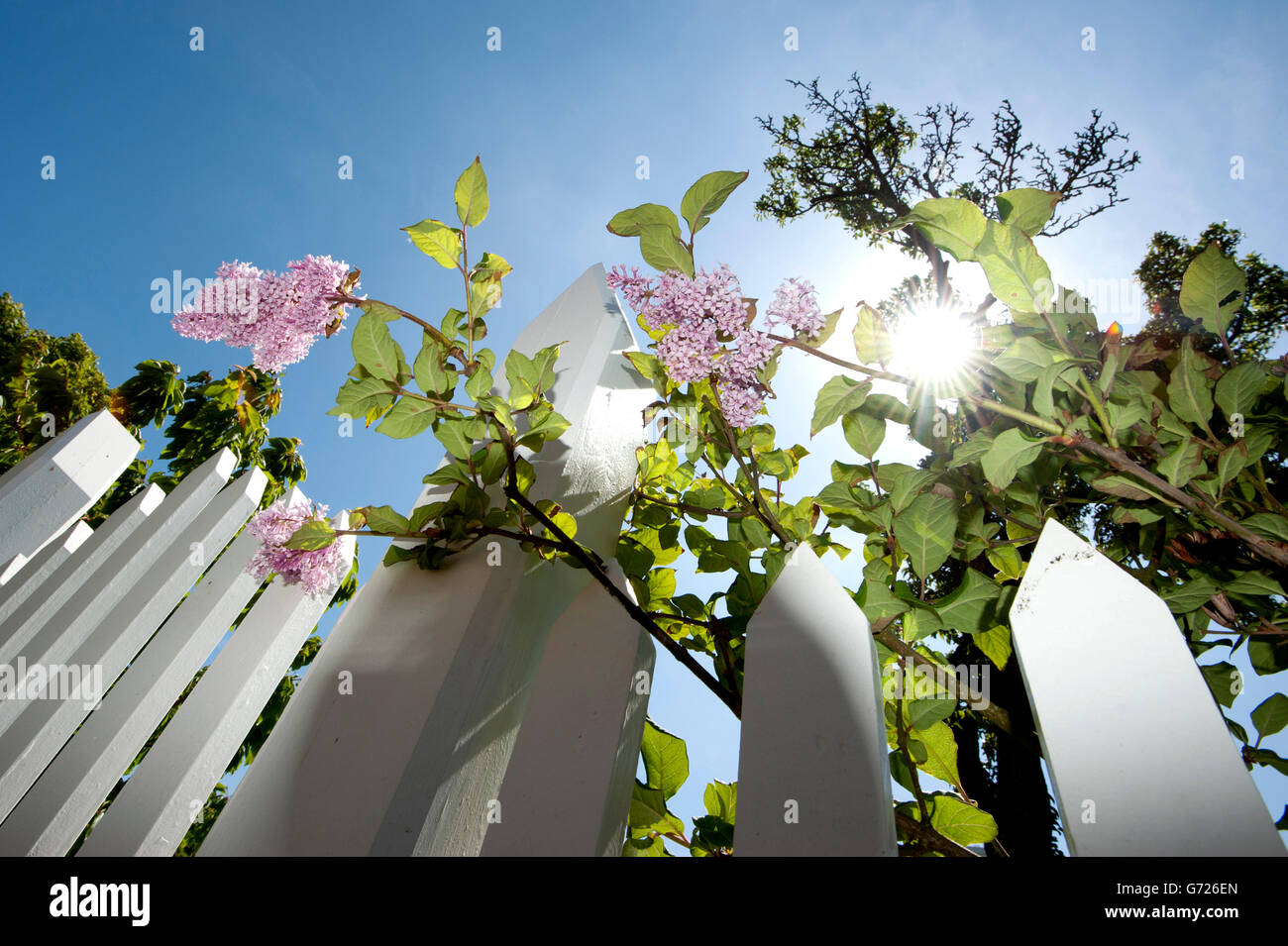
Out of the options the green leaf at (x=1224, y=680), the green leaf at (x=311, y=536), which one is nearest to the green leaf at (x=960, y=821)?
the green leaf at (x=1224, y=680)

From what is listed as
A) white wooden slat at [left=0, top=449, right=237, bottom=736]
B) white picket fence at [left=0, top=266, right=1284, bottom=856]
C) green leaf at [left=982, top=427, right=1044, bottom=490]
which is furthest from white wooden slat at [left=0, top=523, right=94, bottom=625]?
green leaf at [left=982, top=427, right=1044, bottom=490]

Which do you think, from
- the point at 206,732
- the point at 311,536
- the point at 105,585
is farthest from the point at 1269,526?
the point at 105,585

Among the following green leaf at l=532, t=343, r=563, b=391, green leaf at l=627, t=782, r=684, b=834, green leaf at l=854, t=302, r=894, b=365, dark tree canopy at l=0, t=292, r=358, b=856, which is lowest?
green leaf at l=627, t=782, r=684, b=834

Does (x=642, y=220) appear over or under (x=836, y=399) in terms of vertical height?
over

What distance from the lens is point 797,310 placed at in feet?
3.19

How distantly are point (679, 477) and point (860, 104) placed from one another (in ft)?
23.1

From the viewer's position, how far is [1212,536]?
1.08m

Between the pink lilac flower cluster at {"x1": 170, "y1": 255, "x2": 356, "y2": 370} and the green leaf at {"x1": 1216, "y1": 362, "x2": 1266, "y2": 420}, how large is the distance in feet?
4.67

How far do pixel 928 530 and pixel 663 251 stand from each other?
1.94 feet

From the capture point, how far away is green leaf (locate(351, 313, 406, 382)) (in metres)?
0.93

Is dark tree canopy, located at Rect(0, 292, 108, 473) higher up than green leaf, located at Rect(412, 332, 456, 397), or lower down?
higher up

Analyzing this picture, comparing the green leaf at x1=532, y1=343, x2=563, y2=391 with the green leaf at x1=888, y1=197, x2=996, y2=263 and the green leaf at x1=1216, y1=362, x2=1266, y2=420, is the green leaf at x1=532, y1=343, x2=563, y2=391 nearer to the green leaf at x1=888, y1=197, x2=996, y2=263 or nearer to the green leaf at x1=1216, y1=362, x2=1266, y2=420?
the green leaf at x1=888, y1=197, x2=996, y2=263

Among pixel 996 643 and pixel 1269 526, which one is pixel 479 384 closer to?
pixel 996 643

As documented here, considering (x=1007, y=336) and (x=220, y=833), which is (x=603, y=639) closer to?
(x=220, y=833)
